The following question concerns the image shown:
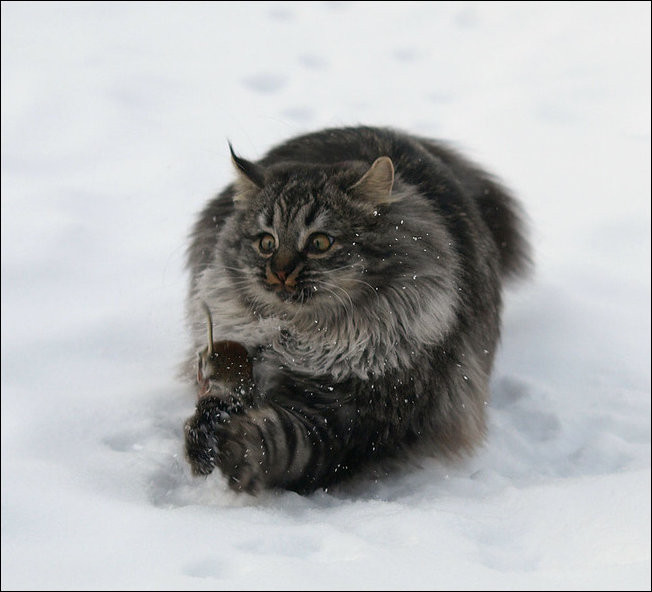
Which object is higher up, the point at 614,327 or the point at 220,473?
the point at 614,327

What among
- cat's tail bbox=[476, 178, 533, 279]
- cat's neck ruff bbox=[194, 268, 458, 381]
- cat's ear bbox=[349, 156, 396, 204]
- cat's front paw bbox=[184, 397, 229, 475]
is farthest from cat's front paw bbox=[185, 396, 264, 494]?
cat's tail bbox=[476, 178, 533, 279]

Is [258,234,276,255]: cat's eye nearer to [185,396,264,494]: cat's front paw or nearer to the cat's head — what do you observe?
the cat's head

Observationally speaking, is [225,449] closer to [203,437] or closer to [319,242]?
[203,437]

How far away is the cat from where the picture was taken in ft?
8.55

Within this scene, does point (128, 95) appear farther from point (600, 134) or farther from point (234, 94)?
point (600, 134)

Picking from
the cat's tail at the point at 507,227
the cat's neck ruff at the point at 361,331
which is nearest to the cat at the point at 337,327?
the cat's neck ruff at the point at 361,331

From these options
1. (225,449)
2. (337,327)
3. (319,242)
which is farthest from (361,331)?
(225,449)

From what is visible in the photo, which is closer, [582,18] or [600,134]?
[600,134]

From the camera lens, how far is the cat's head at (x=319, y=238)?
105 inches

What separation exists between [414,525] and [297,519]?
332 mm

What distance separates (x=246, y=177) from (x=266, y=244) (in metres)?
0.27

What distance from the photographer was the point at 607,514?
2.39m

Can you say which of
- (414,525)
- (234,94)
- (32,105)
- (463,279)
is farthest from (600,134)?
(414,525)

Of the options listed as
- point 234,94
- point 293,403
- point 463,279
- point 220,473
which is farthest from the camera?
point 234,94
